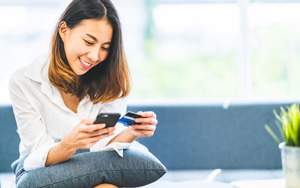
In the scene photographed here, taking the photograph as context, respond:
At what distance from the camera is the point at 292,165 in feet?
4.02

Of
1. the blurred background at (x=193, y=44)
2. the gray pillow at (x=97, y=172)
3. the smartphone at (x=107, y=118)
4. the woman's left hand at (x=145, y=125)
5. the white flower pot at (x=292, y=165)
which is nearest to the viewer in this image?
the white flower pot at (x=292, y=165)

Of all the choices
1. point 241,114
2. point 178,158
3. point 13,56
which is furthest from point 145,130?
point 13,56

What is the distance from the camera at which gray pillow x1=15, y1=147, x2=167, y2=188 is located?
152 centimetres

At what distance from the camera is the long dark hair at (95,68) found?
1.79 m

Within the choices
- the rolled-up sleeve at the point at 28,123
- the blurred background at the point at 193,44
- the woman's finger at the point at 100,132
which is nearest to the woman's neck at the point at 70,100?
the rolled-up sleeve at the point at 28,123

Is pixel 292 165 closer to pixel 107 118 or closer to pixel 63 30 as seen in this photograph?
pixel 107 118

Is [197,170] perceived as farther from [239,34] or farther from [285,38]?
[285,38]

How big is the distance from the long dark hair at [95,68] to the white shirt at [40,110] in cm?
5

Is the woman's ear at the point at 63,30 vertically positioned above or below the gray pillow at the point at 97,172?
above

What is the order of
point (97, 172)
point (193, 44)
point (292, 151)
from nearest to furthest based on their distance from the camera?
point (292, 151) < point (97, 172) < point (193, 44)

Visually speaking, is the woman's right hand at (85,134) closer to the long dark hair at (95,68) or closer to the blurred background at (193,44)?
the long dark hair at (95,68)

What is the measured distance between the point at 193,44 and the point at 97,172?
2.25 m

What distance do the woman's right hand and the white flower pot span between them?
0.66 m

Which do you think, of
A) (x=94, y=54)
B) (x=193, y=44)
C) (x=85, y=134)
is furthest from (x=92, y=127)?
(x=193, y=44)
